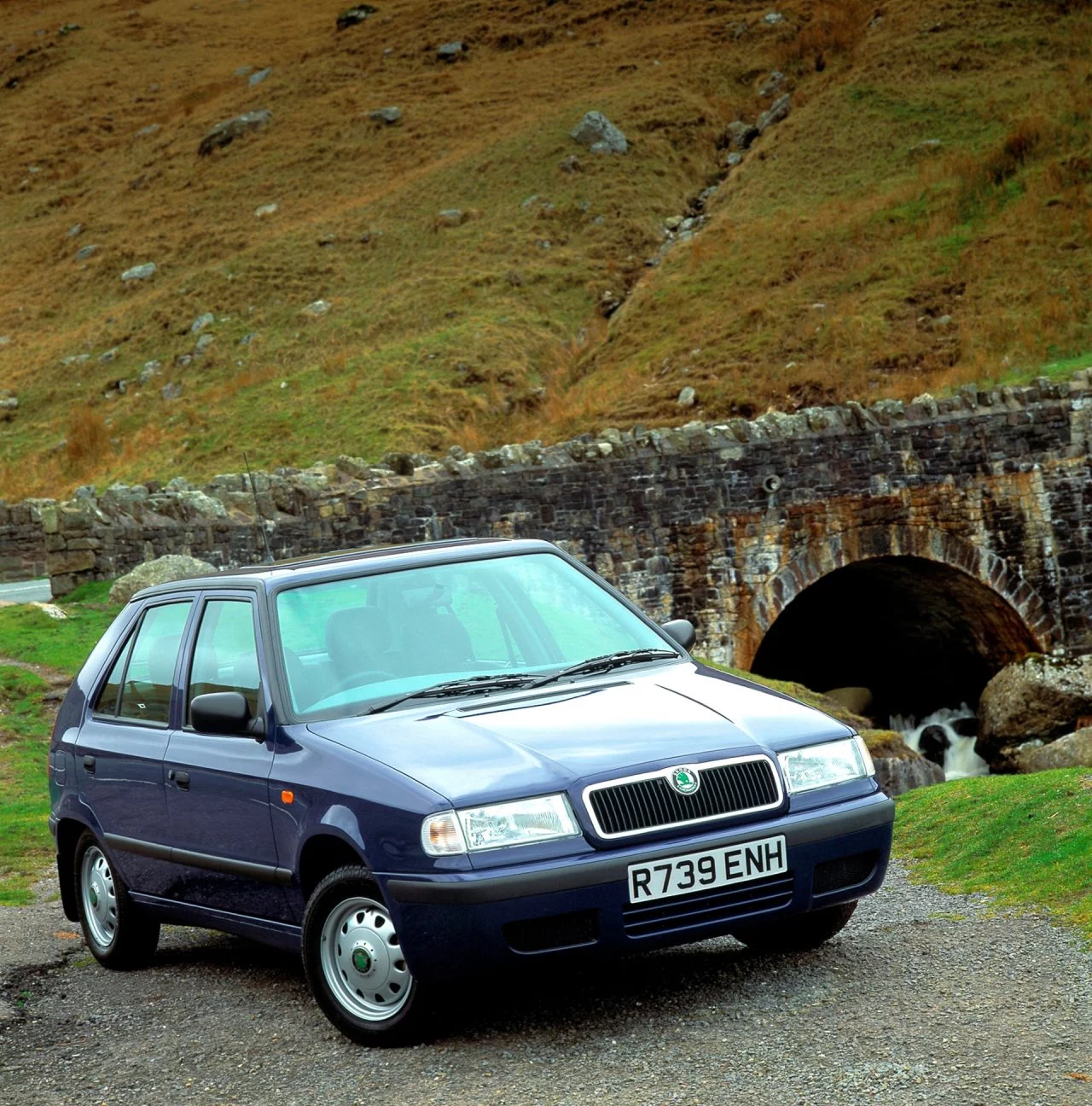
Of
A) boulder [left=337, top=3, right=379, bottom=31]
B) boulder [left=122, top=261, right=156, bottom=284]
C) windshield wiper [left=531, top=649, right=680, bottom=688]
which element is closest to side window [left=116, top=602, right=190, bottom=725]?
windshield wiper [left=531, top=649, right=680, bottom=688]

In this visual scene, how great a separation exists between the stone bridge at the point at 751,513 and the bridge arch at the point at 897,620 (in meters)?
0.05

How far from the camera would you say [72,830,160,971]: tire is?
6688 mm

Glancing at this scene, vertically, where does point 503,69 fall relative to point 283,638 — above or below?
above

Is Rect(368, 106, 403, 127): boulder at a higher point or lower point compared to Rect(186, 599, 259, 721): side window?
higher

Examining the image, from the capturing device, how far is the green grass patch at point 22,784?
9.53 metres

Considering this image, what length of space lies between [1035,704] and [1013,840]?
40.8 ft

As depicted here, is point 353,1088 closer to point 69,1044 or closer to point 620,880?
point 620,880

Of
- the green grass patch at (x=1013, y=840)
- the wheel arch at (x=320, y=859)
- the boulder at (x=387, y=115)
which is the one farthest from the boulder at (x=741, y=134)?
the wheel arch at (x=320, y=859)

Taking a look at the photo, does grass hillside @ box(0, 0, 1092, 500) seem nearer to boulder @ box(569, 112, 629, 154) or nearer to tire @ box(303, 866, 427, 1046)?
boulder @ box(569, 112, 629, 154)

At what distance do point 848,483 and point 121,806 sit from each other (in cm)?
1642

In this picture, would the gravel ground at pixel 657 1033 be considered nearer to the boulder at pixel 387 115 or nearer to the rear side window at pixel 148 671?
the rear side window at pixel 148 671

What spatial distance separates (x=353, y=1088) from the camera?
4.74 metres

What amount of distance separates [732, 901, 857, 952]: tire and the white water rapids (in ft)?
49.4

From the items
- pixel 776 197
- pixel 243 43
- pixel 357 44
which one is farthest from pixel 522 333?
pixel 243 43
